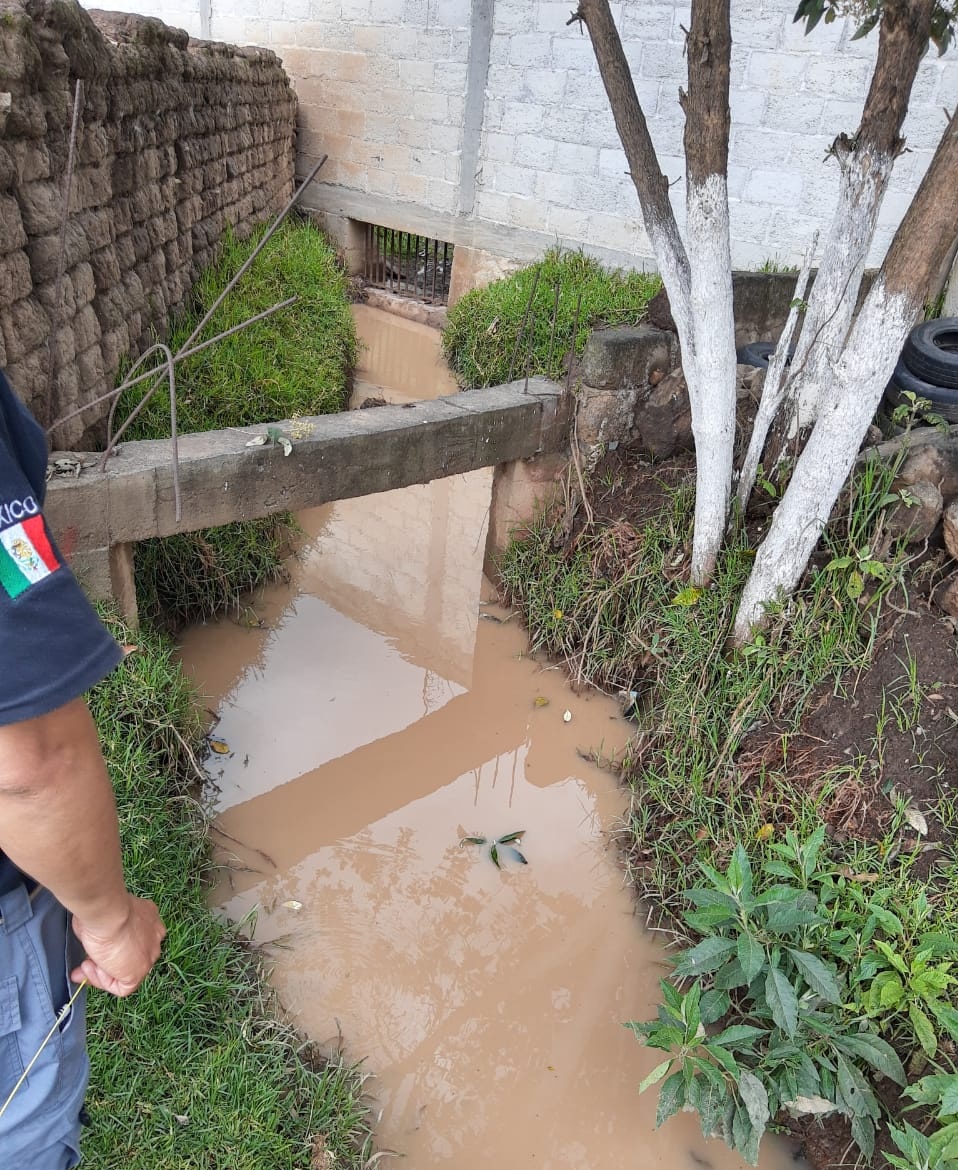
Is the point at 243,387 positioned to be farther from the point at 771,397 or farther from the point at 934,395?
the point at 934,395

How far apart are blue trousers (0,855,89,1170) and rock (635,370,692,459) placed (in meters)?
3.50

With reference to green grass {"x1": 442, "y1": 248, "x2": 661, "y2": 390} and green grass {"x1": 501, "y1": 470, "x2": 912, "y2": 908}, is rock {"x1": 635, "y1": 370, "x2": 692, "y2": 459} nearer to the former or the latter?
green grass {"x1": 501, "y1": 470, "x2": 912, "y2": 908}

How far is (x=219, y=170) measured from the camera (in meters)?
6.05

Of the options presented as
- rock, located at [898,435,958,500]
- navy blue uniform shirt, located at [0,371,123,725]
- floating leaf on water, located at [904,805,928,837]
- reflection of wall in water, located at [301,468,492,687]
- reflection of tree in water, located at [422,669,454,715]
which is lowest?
reflection of tree in water, located at [422,669,454,715]

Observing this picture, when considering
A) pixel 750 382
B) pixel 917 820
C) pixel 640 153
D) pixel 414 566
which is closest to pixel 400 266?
pixel 414 566

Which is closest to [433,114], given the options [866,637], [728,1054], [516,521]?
[516,521]

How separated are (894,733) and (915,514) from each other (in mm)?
846

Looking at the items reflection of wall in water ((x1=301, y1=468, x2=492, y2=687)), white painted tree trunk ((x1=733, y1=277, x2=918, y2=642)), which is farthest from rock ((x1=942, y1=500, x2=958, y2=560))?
reflection of wall in water ((x1=301, y1=468, x2=492, y2=687))

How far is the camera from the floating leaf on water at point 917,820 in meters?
2.62

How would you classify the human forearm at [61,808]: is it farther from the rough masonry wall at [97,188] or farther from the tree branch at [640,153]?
the tree branch at [640,153]

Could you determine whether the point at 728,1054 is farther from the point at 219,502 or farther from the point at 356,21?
the point at 356,21

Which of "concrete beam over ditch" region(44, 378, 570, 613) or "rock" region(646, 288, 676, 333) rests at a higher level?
"rock" region(646, 288, 676, 333)

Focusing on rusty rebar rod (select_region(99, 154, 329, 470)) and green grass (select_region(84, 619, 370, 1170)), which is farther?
rusty rebar rod (select_region(99, 154, 329, 470))

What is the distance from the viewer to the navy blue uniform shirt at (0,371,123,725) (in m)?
0.97
